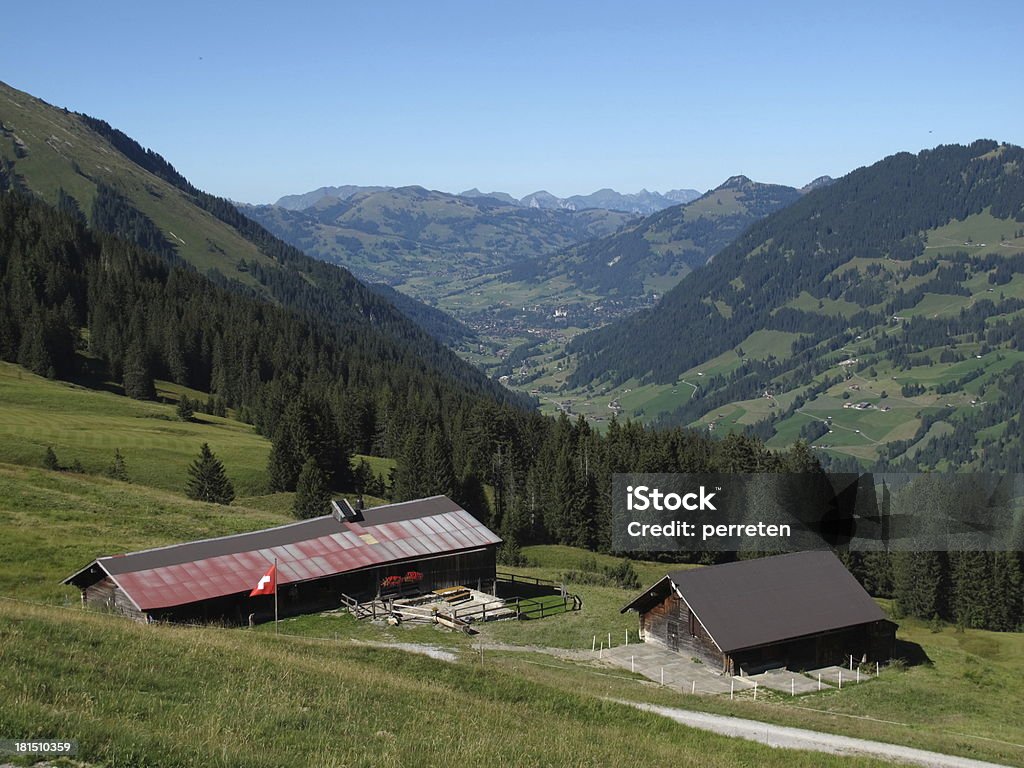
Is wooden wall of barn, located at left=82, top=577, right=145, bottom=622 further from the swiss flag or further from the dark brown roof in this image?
the dark brown roof

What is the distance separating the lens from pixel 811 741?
36.2 m

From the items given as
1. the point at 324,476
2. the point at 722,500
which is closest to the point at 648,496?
the point at 722,500

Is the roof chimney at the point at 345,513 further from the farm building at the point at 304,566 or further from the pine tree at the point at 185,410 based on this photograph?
the pine tree at the point at 185,410

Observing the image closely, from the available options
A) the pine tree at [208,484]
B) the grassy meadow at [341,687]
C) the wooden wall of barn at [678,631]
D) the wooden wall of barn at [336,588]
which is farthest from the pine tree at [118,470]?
the wooden wall of barn at [678,631]

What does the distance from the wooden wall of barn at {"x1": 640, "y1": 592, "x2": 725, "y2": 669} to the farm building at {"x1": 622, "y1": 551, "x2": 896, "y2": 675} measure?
0.06 m

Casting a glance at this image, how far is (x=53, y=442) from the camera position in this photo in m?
93.8

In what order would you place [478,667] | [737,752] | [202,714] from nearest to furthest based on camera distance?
[202,714] < [737,752] < [478,667]

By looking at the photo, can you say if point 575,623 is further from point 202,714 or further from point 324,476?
point 324,476

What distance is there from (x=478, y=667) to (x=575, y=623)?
Result: 27.0 metres

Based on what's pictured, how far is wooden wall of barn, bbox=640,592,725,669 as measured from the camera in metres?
55.9

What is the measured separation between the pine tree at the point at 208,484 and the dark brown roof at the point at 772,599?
158ft

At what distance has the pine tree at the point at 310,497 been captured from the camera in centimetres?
9350

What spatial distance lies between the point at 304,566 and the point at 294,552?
1.58 meters

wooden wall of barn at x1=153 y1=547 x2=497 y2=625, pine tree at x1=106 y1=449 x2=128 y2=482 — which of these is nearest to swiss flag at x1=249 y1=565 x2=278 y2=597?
wooden wall of barn at x1=153 y1=547 x2=497 y2=625
